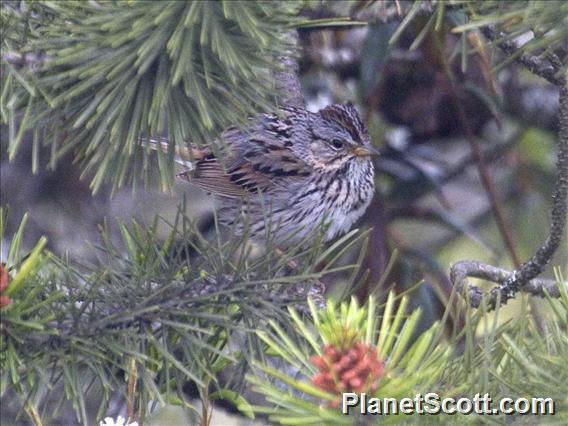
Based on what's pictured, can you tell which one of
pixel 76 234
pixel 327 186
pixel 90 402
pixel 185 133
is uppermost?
pixel 185 133

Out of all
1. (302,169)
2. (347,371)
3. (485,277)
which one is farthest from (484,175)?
(347,371)

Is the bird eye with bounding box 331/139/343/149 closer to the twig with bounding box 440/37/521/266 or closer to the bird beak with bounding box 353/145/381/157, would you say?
the bird beak with bounding box 353/145/381/157

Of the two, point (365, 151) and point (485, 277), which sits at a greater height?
point (365, 151)

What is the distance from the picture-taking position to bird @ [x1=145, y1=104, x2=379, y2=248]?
7.73 feet

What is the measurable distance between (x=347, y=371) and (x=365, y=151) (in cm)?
156

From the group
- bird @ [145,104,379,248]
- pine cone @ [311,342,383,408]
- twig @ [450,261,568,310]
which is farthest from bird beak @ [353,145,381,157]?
pine cone @ [311,342,383,408]

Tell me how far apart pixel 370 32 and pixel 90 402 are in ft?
3.66

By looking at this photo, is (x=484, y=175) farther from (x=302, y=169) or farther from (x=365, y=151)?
(x=302, y=169)

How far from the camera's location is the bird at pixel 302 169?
2355 mm

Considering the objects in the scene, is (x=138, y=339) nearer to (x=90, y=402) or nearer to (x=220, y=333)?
(x=220, y=333)

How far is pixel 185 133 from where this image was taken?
1154mm

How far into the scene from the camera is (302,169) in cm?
247

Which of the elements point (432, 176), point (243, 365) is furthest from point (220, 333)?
point (432, 176)

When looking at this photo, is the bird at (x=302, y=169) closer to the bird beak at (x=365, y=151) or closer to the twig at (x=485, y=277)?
the bird beak at (x=365, y=151)
